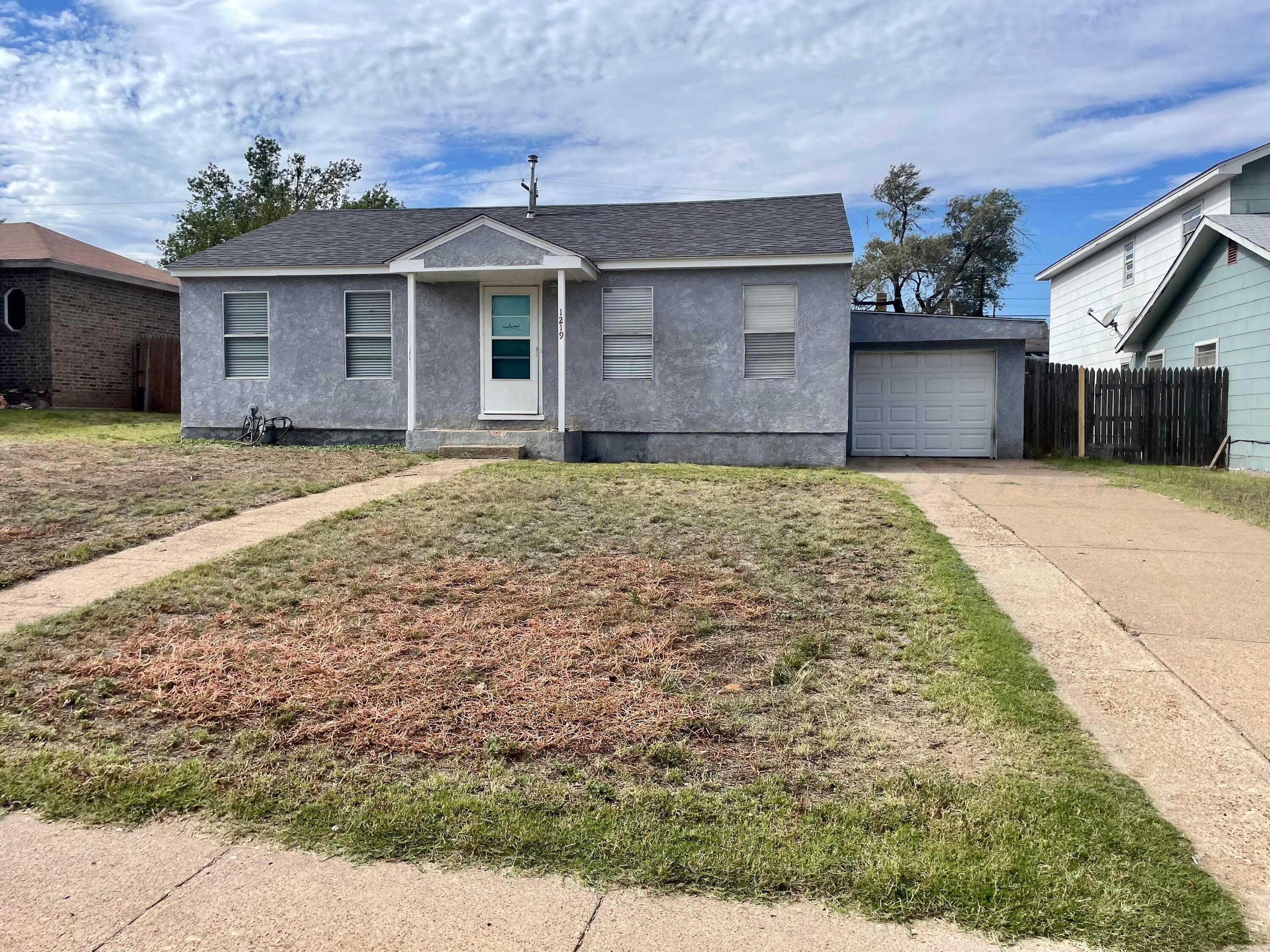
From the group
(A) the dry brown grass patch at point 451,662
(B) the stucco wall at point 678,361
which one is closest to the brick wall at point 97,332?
(B) the stucco wall at point 678,361

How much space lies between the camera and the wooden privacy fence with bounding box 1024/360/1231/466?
15.4m

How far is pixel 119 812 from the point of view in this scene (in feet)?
10.7

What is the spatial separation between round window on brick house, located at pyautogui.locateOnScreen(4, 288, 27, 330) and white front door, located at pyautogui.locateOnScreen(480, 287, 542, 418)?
509 inches

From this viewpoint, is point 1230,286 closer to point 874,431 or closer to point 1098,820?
point 874,431

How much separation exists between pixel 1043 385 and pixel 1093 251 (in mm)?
8015

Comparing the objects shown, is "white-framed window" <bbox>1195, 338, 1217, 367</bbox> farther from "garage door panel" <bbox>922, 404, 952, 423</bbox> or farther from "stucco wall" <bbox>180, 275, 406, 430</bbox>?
"stucco wall" <bbox>180, 275, 406, 430</bbox>

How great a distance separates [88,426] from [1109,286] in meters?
22.6

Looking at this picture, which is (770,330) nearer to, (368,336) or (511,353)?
(511,353)

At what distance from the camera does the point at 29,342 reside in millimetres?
20906

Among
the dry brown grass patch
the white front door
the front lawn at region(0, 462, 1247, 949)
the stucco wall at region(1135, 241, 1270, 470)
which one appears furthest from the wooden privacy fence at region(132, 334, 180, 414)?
the stucco wall at region(1135, 241, 1270, 470)

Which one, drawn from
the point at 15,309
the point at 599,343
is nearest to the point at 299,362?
the point at 599,343

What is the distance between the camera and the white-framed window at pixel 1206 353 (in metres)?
A: 15.5

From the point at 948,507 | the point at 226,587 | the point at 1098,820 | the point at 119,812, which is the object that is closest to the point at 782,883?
the point at 1098,820

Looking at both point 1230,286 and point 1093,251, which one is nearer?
point 1230,286
